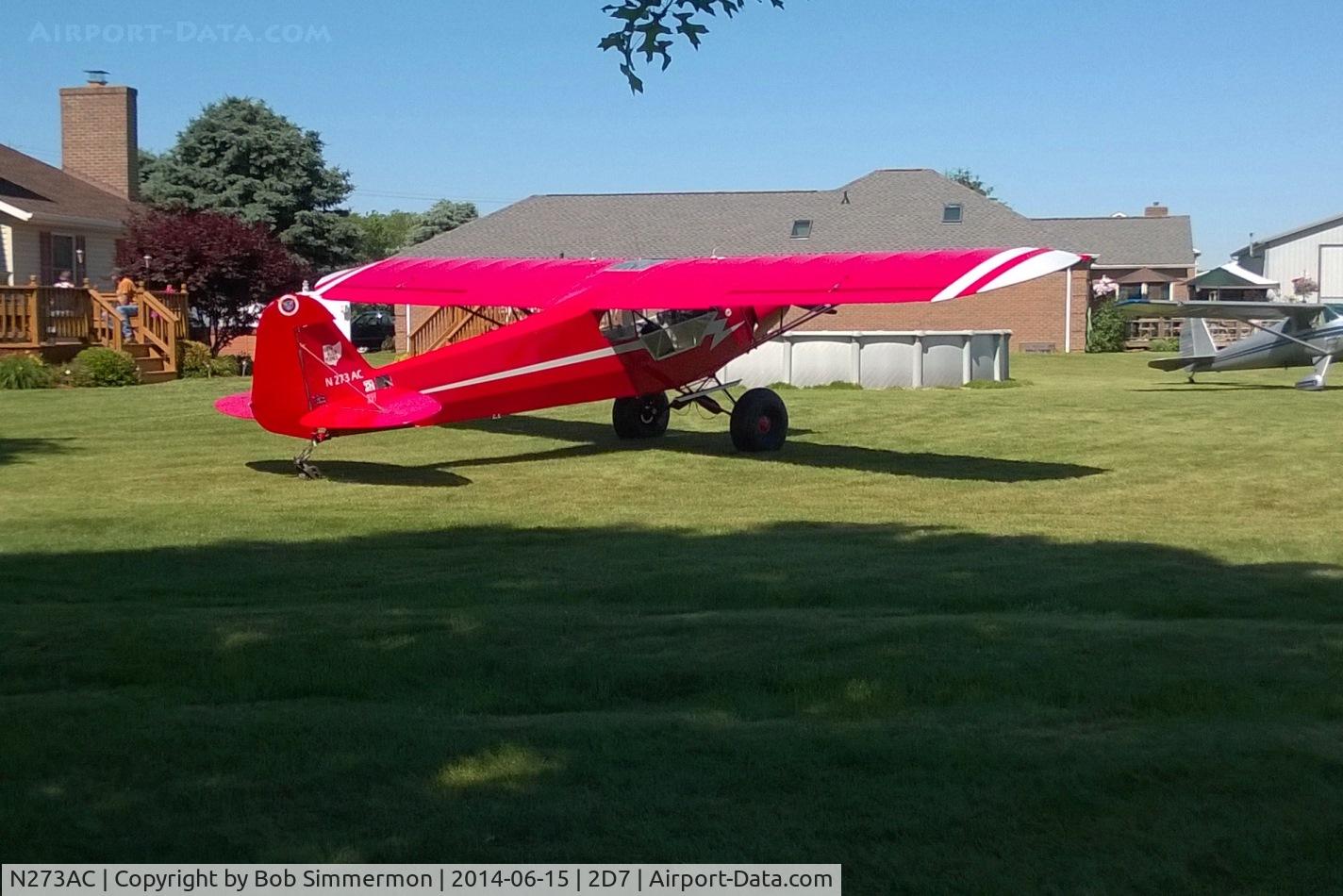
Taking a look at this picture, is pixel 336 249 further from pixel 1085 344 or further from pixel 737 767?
pixel 737 767

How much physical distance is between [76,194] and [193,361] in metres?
14.3

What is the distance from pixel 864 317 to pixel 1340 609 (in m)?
42.2

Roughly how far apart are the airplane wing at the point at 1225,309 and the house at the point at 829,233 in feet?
61.8

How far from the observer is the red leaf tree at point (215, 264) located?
33.4 meters

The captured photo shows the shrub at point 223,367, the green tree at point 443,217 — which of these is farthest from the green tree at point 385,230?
the shrub at point 223,367

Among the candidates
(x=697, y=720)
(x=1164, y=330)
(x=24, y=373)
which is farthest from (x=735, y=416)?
(x=1164, y=330)

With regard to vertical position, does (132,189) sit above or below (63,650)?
above

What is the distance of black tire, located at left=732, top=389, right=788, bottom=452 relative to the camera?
16.5 metres

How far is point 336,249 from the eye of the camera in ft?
175

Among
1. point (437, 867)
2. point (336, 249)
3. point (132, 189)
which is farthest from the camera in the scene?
point (336, 249)

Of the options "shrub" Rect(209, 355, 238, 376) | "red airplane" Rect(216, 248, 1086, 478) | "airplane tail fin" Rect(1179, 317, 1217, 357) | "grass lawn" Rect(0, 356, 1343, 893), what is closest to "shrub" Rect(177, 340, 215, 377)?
"shrub" Rect(209, 355, 238, 376)

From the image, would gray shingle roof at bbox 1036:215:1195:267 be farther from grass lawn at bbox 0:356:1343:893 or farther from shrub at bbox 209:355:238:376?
grass lawn at bbox 0:356:1343:893

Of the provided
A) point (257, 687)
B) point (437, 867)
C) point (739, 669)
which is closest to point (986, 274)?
point (739, 669)

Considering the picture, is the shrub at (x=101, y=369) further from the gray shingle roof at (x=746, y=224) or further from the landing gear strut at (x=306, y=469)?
the gray shingle roof at (x=746, y=224)
